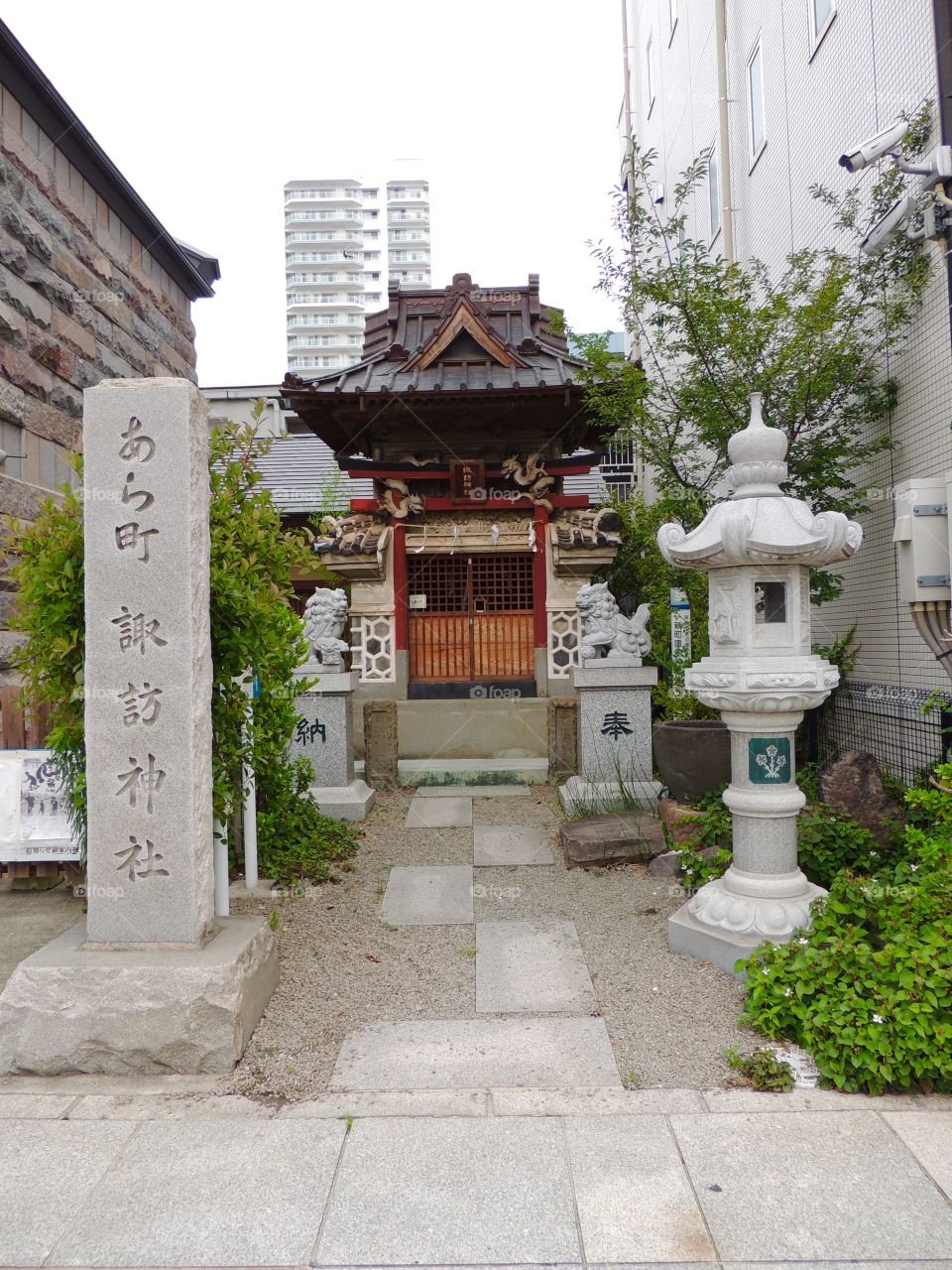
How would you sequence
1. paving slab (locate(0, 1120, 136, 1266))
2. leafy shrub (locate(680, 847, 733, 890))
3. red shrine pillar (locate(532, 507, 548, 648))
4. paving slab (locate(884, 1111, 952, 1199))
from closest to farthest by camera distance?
paving slab (locate(0, 1120, 136, 1266)) → paving slab (locate(884, 1111, 952, 1199)) → leafy shrub (locate(680, 847, 733, 890)) → red shrine pillar (locate(532, 507, 548, 648))

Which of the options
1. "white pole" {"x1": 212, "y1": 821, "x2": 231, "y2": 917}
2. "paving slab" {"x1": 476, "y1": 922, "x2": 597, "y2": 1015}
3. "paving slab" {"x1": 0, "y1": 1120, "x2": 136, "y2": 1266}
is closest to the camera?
"paving slab" {"x1": 0, "y1": 1120, "x2": 136, "y2": 1266}

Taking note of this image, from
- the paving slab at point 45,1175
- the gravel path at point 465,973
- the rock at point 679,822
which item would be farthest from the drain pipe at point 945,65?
the paving slab at point 45,1175

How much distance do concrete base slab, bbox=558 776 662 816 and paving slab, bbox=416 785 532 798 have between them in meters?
1.09

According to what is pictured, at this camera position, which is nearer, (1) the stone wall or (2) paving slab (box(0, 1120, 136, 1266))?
(2) paving slab (box(0, 1120, 136, 1266))

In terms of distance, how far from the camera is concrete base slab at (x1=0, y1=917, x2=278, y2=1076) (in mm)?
3414

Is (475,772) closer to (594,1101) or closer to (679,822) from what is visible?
(679,822)

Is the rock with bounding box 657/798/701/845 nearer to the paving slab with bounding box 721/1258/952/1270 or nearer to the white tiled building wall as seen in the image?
the white tiled building wall

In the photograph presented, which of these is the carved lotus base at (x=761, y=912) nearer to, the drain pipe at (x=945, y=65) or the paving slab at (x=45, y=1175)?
the paving slab at (x=45, y=1175)

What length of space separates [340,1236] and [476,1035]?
1.33 meters

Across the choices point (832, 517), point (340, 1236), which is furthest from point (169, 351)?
point (340, 1236)

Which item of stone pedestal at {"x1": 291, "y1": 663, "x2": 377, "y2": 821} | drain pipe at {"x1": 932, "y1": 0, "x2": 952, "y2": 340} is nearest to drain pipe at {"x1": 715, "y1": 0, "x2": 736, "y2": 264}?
drain pipe at {"x1": 932, "y1": 0, "x2": 952, "y2": 340}

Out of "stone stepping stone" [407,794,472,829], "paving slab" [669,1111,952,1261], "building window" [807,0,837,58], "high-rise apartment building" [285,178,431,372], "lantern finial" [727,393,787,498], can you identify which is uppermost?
"high-rise apartment building" [285,178,431,372]

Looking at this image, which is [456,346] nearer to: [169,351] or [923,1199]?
[169,351]

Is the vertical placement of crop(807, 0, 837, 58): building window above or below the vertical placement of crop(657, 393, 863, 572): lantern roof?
above
